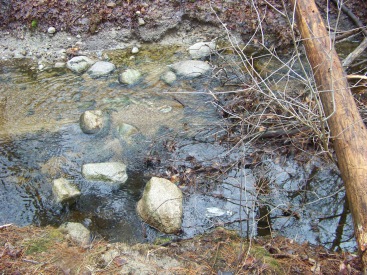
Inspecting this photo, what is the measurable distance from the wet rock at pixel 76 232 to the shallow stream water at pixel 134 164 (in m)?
0.11

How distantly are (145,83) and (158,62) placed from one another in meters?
0.65

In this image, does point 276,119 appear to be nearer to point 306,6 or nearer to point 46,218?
point 306,6

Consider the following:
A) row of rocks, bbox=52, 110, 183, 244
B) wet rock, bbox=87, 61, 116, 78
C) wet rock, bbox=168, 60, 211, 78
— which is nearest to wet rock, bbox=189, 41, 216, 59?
wet rock, bbox=168, 60, 211, 78

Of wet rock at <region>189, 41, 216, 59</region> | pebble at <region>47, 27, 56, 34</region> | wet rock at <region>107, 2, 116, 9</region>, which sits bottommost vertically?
wet rock at <region>189, 41, 216, 59</region>

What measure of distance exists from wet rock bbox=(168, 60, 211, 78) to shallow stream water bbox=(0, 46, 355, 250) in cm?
15

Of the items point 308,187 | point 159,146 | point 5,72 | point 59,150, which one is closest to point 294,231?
point 308,187

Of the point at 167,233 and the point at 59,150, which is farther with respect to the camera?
the point at 59,150

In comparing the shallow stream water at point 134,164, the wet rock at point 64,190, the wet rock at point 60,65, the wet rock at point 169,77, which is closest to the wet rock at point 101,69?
the shallow stream water at point 134,164

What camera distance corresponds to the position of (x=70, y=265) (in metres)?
2.82

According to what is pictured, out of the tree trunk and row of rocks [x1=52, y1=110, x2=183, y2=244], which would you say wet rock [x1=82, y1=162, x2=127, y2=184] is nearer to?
row of rocks [x1=52, y1=110, x2=183, y2=244]

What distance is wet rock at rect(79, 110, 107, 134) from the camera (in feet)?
15.3

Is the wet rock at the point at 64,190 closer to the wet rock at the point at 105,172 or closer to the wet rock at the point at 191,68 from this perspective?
the wet rock at the point at 105,172

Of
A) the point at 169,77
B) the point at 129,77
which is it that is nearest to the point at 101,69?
the point at 129,77

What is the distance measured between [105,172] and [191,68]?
2426 mm
